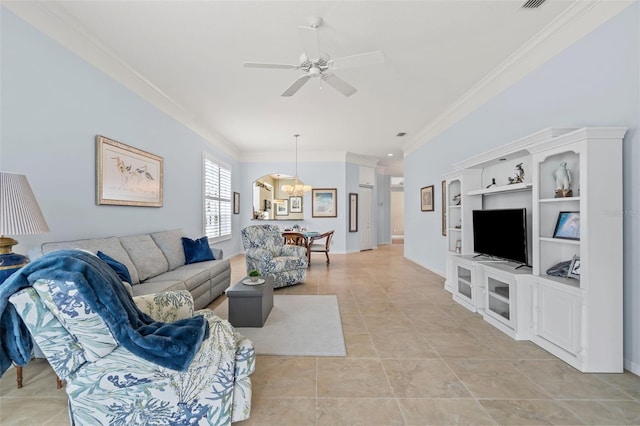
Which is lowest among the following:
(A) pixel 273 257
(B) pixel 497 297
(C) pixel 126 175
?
(B) pixel 497 297

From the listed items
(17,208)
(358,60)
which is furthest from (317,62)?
(17,208)

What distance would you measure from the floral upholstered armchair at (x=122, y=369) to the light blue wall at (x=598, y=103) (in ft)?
9.47

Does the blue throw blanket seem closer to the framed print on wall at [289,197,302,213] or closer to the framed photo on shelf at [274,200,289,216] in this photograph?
the framed print on wall at [289,197,302,213]

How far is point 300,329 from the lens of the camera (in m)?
2.89

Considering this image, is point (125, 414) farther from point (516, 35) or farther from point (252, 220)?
point (252, 220)

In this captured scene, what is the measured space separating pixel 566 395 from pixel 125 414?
8.97ft

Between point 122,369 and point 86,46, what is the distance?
10.7 feet

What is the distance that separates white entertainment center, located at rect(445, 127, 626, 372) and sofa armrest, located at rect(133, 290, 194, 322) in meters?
2.97

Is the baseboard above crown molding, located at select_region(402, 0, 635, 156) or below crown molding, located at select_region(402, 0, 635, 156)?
below

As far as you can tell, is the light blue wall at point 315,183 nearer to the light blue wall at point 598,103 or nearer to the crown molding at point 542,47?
the crown molding at point 542,47

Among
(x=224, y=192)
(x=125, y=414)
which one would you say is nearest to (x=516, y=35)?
(x=125, y=414)

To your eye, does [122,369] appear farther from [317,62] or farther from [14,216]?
[317,62]

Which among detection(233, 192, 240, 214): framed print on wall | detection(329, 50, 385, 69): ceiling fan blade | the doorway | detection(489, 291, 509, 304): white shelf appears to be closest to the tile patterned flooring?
detection(489, 291, 509, 304): white shelf

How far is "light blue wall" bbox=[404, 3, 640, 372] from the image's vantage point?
2.05 metres
